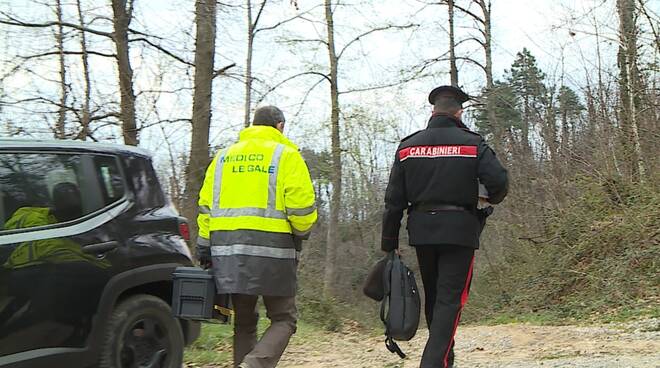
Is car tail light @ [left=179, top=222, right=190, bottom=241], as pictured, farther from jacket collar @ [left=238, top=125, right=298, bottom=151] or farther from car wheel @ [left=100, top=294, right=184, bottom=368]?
jacket collar @ [left=238, top=125, right=298, bottom=151]

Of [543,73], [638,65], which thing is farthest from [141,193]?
[543,73]

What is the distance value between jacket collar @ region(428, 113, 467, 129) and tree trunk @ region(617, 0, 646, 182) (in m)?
10.7

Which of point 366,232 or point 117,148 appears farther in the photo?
point 366,232

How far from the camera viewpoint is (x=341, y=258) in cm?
2811

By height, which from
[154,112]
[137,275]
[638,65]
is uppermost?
[638,65]

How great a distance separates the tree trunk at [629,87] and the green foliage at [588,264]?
0.60 metres

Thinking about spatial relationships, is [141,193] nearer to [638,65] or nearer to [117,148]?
[117,148]

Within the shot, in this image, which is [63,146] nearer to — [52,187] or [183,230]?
[52,187]

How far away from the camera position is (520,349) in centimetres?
694

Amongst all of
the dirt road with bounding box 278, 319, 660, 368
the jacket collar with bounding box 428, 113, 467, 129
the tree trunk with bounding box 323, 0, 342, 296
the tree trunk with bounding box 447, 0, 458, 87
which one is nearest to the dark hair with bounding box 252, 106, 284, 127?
the jacket collar with bounding box 428, 113, 467, 129

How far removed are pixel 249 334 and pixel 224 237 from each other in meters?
0.79

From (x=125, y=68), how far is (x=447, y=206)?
805 cm

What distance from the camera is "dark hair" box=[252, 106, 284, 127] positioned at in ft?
16.0

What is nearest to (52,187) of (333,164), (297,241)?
(297,241)
